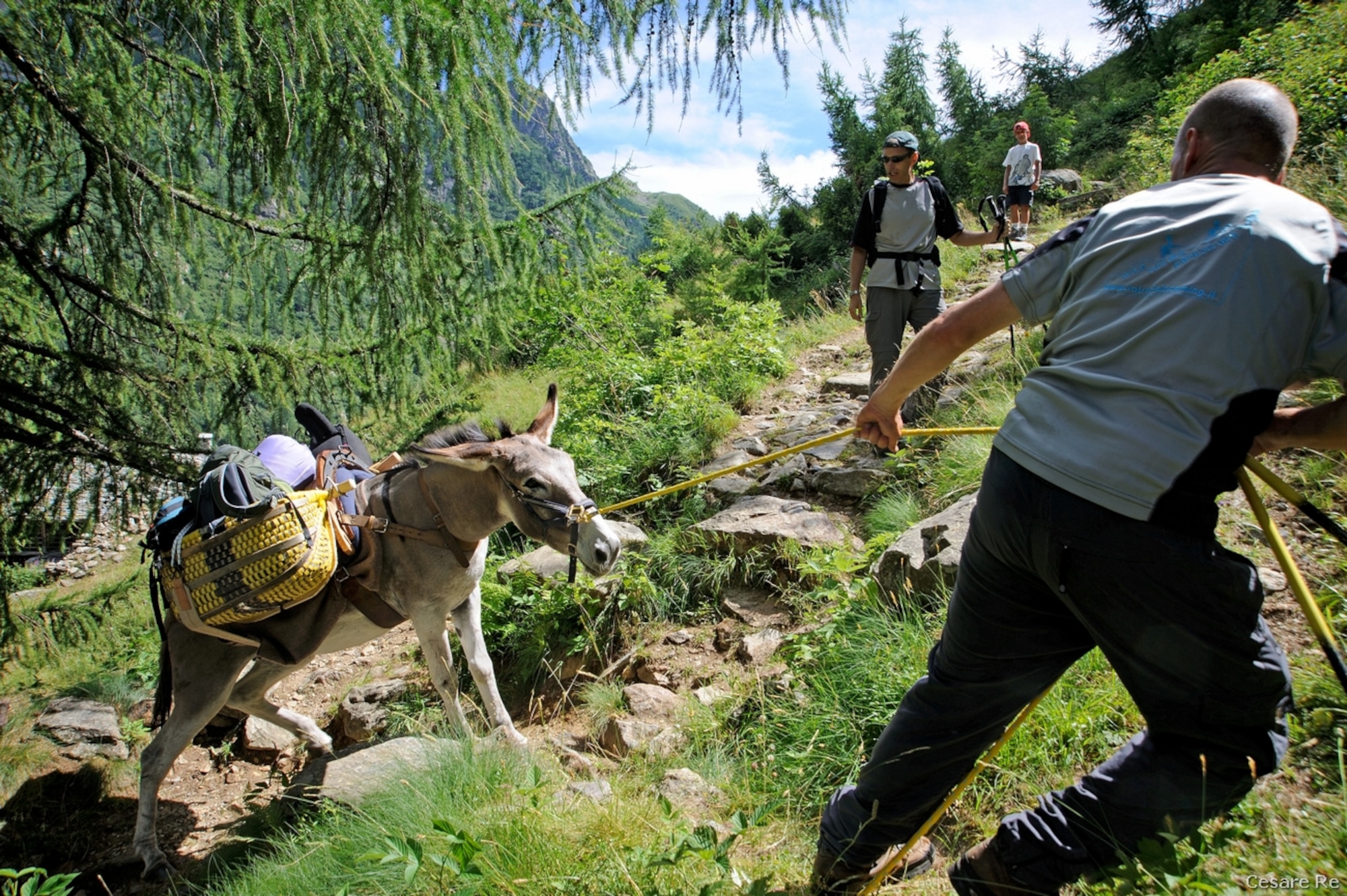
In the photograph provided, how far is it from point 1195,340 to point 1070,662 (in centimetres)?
102

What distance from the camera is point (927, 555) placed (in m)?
3.99

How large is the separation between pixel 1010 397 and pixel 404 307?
4.65m

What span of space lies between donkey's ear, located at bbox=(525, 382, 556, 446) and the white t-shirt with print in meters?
11.0

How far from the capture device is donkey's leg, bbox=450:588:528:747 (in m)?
4.22

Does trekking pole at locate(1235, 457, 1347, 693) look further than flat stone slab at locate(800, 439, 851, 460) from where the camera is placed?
No

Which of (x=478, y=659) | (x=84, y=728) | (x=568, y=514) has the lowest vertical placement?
(x=84, y=728)

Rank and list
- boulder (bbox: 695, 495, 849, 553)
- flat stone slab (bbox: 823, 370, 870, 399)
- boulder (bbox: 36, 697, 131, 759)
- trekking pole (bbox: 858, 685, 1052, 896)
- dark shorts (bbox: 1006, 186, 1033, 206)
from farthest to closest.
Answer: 1. dark shorts (bbox: 1006, 186, 1033, 206)
2. flat stone slab (bbox: 823, 370, 870, 399)
3. boulder (bbox: 36, 697, 131, 759)
4. boulder (bbox: 695, 495, 849, 553)
5. trekking pole (bbox: 858, 685, 1052, 896)

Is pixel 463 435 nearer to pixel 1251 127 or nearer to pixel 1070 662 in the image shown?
pixel 1070 662

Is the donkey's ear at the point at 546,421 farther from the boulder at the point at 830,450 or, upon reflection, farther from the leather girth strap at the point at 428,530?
the boulder at the point at 830,450

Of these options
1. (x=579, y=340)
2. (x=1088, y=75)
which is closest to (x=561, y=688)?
(x=579, y=340)

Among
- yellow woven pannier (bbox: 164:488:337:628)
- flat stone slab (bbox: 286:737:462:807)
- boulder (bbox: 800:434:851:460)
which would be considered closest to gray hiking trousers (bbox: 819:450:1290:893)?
flat stone slab (bbox: 286:737:462:807)

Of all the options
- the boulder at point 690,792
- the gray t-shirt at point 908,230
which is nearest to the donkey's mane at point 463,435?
the boulder at point 690,792

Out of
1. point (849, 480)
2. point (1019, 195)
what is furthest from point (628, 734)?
point (1019, 195)

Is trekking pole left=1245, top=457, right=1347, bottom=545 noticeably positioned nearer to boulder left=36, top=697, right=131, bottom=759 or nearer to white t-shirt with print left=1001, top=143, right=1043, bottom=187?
boulder left=36, top=697, right=131, bottom=759
